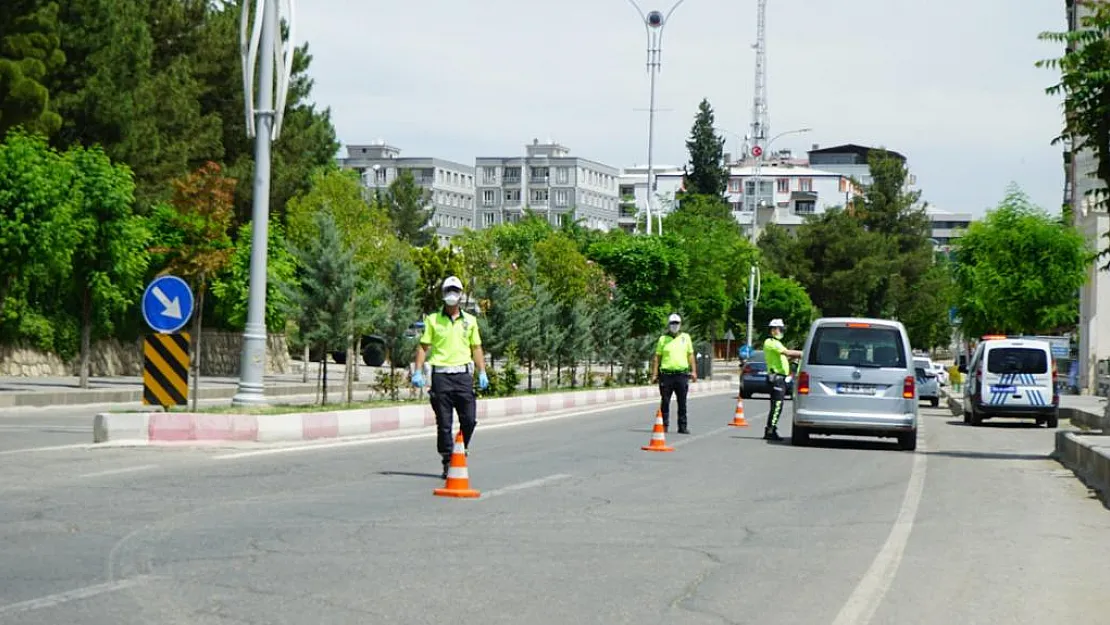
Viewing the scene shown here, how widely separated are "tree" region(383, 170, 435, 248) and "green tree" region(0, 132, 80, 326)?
91090mm

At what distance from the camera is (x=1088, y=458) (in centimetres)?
2017

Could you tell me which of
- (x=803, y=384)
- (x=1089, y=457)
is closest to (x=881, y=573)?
(x=1089, y=457)

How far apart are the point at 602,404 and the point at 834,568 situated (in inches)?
1359

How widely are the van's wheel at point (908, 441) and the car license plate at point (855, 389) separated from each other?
1038mm

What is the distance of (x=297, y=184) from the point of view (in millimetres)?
61156

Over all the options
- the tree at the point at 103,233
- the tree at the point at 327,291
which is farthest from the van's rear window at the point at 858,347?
the tree at the point at 103,233

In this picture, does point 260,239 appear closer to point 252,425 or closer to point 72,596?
point 252,425

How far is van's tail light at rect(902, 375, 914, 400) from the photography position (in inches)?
939

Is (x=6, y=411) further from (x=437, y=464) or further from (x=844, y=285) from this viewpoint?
(x=844, y=285)

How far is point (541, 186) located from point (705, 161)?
6209cm

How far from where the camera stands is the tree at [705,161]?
123 m

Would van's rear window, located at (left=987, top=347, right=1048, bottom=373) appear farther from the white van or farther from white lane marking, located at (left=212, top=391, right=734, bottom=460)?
white lane marking, located at (left=212, top=391, right=734, bottom=460)

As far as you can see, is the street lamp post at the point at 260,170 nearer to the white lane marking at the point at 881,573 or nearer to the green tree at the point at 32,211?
the white lane marking at the point at 881,573

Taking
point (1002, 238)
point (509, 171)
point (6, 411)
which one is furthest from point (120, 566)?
point (509, 171)
